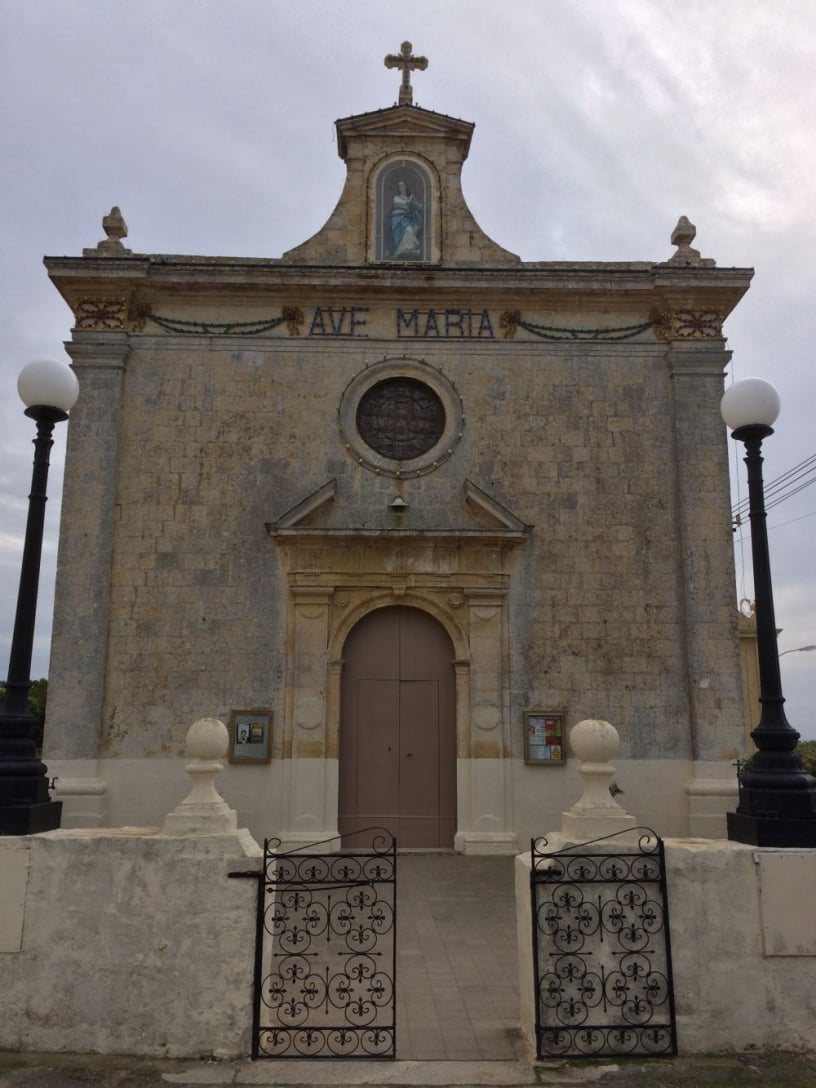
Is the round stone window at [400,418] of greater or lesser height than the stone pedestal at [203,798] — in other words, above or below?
above

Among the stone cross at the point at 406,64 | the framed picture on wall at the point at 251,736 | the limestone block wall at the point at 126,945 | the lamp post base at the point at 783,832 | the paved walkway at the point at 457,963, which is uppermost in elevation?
the stone cross at the point at 406,64

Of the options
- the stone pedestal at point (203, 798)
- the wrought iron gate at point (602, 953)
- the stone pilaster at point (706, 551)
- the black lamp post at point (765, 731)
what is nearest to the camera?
the wrought iron gate at point (602, 953)

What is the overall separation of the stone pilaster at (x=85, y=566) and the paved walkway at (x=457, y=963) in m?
4.57

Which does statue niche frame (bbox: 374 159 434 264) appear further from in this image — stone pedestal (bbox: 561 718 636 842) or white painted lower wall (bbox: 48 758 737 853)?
stone pedestal (bbox: 561 718 636 842)

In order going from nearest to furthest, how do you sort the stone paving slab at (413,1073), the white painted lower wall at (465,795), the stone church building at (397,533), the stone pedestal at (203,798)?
1. the stone paving slab at (413,1073)
2. the stone pedestal at (203,798)
3. the white painted lower wall at (465,795)
4. the stone church building at (397,533)

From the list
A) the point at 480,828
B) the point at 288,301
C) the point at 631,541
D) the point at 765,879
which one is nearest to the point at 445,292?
the point at 288,301

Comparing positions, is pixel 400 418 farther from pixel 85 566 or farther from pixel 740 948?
pixel 740 948

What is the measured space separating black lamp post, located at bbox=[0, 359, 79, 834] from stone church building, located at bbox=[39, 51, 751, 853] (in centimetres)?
572

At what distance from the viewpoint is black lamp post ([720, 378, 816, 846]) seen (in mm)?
5059

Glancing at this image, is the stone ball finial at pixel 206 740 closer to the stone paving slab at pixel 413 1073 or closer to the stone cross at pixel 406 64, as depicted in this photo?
the stone paving slab at pixel 413 1073

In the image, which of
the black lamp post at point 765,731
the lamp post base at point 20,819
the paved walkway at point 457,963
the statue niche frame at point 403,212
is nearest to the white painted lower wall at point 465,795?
the paved walkway at point 457,963

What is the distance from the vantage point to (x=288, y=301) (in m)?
12.7

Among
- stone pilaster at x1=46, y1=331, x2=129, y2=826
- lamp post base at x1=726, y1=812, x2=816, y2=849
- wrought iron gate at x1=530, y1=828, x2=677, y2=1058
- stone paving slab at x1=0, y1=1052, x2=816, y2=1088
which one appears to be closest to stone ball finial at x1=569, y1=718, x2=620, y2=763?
wrought iron gate at x1=530, y1=828, x2=677, y2=1058

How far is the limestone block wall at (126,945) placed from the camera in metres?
4.62
